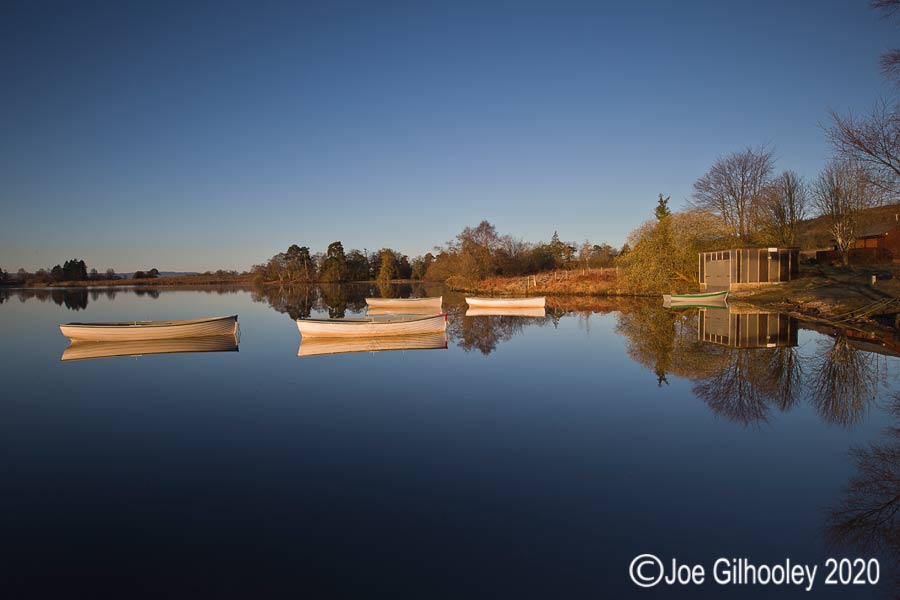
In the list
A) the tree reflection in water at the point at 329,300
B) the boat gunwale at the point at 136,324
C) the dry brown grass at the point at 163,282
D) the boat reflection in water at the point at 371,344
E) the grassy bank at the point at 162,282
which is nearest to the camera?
the boat reflection in water at the point at 371,344

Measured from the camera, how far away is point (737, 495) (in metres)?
5.27

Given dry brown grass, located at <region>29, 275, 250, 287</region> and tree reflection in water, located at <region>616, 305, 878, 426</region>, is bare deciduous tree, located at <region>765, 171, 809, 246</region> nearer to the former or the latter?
tree reflection in water, located at <region>616, 305, 878, 426</region>

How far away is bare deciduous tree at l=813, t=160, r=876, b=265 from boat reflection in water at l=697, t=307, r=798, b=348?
62.0 feet

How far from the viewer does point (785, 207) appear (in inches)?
1463

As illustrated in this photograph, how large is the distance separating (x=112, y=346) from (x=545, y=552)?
66.8ft

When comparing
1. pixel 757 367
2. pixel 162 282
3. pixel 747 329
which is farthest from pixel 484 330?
pixel 162 282

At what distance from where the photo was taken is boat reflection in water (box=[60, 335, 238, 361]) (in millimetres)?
16906

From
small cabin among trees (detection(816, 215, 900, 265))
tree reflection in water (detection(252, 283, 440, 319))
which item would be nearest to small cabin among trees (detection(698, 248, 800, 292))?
small cabin among trees (detection(816, 215, 900, 265))

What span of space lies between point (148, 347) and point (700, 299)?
27.4 meters

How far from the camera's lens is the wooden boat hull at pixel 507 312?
91.5ft

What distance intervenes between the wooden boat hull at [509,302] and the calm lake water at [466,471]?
51.9ft

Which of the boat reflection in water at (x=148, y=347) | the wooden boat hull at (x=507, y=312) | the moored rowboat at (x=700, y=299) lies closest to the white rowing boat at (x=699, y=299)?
the moored rowboat at (x=700, y=299)
